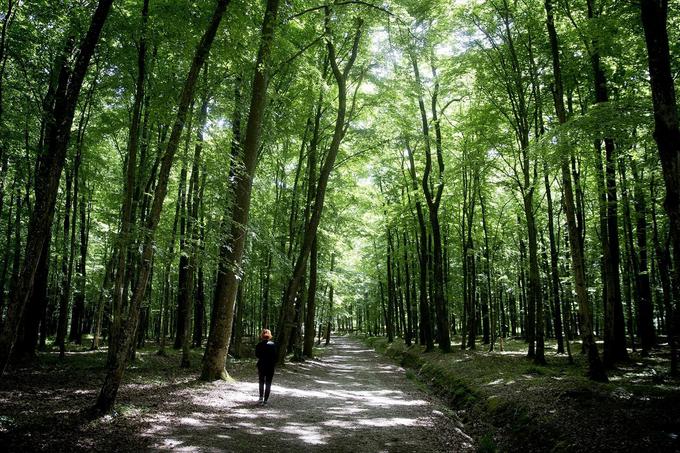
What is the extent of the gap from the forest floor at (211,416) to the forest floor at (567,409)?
817 millimetres

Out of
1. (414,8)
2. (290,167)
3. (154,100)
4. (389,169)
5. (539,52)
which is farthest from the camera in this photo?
(389,169)

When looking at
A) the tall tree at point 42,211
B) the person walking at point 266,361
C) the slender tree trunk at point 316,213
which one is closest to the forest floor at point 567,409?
the person walking at point 266,361

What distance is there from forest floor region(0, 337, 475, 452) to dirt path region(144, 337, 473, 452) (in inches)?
0.8

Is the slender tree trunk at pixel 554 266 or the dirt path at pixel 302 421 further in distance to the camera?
the slender tree trunk at pixel 554 266

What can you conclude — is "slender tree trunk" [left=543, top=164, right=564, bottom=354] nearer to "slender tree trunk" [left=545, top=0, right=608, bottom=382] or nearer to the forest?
the forest

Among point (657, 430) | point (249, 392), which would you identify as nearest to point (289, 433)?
point (249, 392)

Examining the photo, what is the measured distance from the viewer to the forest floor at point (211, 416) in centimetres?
656

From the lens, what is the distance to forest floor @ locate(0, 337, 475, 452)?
6.56m

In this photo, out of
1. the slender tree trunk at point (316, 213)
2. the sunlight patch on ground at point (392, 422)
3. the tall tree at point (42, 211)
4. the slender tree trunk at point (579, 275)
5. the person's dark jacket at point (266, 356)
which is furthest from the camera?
the slender tree trunk at point (316, 213)

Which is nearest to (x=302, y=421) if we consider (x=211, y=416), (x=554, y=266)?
(x=211, y=416)

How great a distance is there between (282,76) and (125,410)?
43.5 ft

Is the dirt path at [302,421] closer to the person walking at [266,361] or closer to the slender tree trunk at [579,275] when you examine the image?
the person walking at [266,361]

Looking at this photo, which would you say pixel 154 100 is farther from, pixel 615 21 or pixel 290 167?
pixel 290 167

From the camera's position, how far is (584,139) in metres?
9.52
